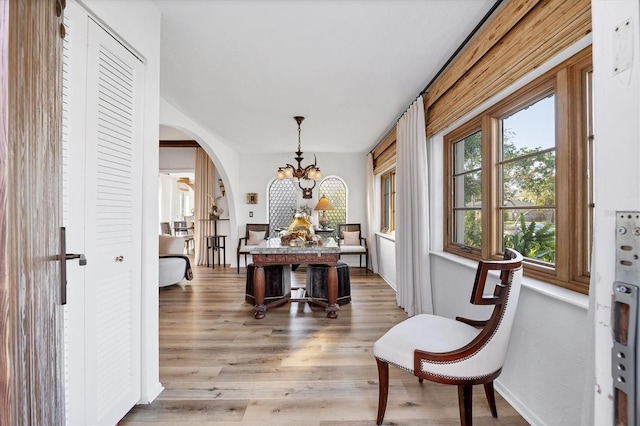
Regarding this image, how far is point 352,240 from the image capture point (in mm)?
6262

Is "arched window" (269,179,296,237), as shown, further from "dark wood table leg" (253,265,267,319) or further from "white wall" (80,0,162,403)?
"white wall" (80,0,162,403)

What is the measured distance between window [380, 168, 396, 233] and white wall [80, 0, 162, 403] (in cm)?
401

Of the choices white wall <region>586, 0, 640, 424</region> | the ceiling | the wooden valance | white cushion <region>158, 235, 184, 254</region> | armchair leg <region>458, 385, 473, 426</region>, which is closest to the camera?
white wall <region>586, 0, 640, 424</region>

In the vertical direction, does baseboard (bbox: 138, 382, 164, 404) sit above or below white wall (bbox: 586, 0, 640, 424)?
below

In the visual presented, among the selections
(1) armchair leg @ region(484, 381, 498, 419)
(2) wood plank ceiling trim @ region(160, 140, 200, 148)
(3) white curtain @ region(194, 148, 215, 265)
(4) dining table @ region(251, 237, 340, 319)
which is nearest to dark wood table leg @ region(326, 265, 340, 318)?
(4) dining table @ region(251, 237, 340, 319)

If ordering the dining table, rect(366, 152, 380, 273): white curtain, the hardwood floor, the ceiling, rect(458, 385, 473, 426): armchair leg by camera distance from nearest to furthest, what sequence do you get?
1. rect(458, 385, 473, 426): armchair leg
2. the hardwood floor
3. the ceiling
4. the dining table
5. rect(366, 152, 380, 273): white curtain

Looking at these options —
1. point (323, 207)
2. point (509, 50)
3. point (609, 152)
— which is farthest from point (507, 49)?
point (323, 207)

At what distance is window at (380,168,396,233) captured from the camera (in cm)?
529

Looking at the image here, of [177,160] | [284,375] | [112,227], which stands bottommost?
[284,375]

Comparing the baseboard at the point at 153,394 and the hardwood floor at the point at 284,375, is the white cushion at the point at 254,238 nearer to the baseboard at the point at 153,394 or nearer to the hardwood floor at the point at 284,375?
the hardwood floor at the point at 284,375

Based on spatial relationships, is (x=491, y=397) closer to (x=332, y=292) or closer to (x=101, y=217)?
(x=332, y=292)

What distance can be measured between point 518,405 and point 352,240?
15.1ft

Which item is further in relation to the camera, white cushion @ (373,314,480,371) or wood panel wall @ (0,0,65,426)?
white cushion @ (373,314,480,371)

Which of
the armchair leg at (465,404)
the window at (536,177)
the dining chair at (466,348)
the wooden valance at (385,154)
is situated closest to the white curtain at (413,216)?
the window at (536,177)
